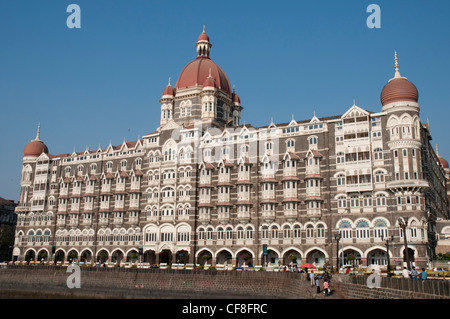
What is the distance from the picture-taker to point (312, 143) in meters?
69.3

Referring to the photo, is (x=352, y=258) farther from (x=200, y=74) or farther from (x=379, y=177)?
(x=200, y=74)

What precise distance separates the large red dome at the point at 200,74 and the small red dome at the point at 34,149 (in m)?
33.8

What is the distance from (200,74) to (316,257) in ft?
134

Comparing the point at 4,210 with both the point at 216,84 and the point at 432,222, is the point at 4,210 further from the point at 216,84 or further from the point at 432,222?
the point at 432,222

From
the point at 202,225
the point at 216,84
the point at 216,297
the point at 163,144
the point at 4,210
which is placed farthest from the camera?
the point at 4,210

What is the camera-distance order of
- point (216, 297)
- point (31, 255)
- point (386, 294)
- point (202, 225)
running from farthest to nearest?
1. point (31, 255)
2. point (202, 225)
3. point (216, 297)
4. point (386, 294)

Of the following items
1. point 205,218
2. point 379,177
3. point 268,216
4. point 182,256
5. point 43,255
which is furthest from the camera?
point 43,255

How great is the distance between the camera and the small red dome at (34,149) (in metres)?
99.5

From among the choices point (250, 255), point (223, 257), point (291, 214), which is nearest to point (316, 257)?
point (291, 214)

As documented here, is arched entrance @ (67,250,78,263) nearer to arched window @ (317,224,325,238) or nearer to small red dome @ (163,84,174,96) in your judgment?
small red dome @ (163,84,174,96)

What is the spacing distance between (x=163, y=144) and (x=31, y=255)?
39.1 metres

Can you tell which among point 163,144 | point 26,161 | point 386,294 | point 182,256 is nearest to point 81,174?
point 26,161

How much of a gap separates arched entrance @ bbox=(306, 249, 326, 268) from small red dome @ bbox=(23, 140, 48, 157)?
62843 mm

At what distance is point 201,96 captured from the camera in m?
85.0
